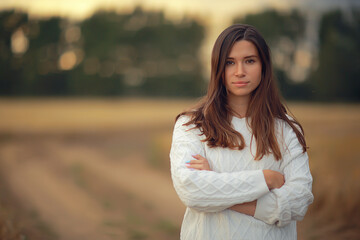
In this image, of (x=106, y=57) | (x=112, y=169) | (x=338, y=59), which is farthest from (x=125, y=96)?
(x=338, y=59)

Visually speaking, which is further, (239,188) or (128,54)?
(128,54)

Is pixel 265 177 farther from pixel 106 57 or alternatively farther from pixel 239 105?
pixel 106 57

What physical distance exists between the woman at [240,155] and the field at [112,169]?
269cm

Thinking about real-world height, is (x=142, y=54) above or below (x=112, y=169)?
above

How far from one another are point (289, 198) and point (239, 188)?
23 centimetres

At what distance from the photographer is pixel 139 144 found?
862cm

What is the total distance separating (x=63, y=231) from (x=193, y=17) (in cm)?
531

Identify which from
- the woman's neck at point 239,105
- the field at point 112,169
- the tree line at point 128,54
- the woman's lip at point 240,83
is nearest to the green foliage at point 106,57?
the tree line at point 128,54

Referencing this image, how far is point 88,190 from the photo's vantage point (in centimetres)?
695

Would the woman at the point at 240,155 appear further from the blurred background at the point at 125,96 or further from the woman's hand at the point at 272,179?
the blurred background at the point at 125,96

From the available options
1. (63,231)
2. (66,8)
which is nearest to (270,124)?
(63,231)

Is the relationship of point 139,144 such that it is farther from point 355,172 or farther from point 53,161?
point 355,172

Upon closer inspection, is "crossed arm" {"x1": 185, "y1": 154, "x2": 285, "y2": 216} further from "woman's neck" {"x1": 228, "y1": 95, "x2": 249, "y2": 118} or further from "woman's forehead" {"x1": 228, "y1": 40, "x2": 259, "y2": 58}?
"woman's forehead" {"x1": 228, "y1": 40, "x2": 259, "y2": 58}

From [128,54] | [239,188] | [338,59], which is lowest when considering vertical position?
[239,188]
